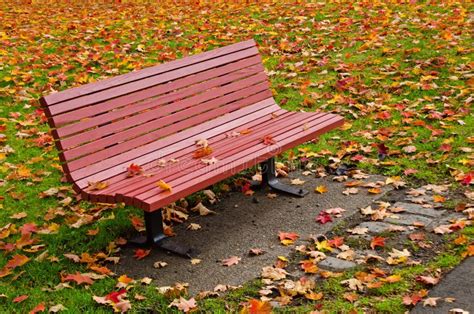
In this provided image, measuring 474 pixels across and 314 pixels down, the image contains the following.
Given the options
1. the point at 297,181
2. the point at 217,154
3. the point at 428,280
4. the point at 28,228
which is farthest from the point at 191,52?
the point at 428,280

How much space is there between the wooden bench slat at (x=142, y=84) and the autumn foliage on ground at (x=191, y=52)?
502 millimetres

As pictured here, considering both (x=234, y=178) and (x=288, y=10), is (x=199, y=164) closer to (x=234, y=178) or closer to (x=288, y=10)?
(x=234, y=178)

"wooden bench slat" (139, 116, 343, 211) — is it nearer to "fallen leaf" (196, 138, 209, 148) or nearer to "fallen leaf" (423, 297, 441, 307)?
"fallen leaf" (196, 138, 209, 148)

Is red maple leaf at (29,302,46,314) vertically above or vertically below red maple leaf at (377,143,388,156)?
above

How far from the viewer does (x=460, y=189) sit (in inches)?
179

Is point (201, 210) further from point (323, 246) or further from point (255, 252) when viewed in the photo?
point (323, 246)

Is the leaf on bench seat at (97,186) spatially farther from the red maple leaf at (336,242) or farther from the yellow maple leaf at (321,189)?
the yellow maple leaf at (321,189)

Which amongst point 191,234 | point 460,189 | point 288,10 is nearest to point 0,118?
point 191,234

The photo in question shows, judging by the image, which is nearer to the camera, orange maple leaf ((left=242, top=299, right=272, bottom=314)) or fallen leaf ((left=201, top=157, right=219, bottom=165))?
orange maple leaf ((left=242, top=299, right=272, bottom=314))

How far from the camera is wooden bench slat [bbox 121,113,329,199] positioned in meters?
3.77

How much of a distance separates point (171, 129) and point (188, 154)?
0.27 metres

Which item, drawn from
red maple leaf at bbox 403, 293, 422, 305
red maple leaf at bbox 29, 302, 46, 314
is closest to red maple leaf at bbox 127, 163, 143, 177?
red maple leaf at bbox 29, 302, 46, 314

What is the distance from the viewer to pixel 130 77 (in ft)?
14.2

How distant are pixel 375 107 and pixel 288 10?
14.7 ft
